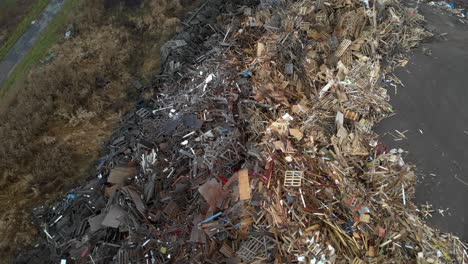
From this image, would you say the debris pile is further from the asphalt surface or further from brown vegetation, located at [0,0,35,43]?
brown vegetation, located at [0,0,35,43]

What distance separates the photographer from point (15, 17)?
21938 millimetres

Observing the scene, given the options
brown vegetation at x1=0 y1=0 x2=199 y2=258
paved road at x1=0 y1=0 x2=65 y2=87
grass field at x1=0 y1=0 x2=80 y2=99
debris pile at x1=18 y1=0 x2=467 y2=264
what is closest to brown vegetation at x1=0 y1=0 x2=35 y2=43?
paved road at x1=0 y1=0 x2=65 y2=87

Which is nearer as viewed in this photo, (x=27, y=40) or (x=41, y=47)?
(x=41, y=47)

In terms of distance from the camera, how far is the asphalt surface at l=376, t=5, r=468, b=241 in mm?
10320

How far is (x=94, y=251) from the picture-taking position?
10.6m

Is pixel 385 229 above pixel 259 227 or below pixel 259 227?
below

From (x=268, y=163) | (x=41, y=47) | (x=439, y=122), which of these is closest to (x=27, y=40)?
(x=41, y=47)

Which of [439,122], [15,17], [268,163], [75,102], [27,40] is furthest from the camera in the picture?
[15,17]

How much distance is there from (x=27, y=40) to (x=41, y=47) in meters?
1.81

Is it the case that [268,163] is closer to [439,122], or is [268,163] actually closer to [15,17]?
[439,122]

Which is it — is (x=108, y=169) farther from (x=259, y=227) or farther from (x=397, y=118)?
(x=397, y=118)

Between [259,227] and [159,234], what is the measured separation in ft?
9.82

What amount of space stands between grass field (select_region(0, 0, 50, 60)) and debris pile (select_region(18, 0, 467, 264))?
35.9 feet

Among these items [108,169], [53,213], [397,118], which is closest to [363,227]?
[397,118]
